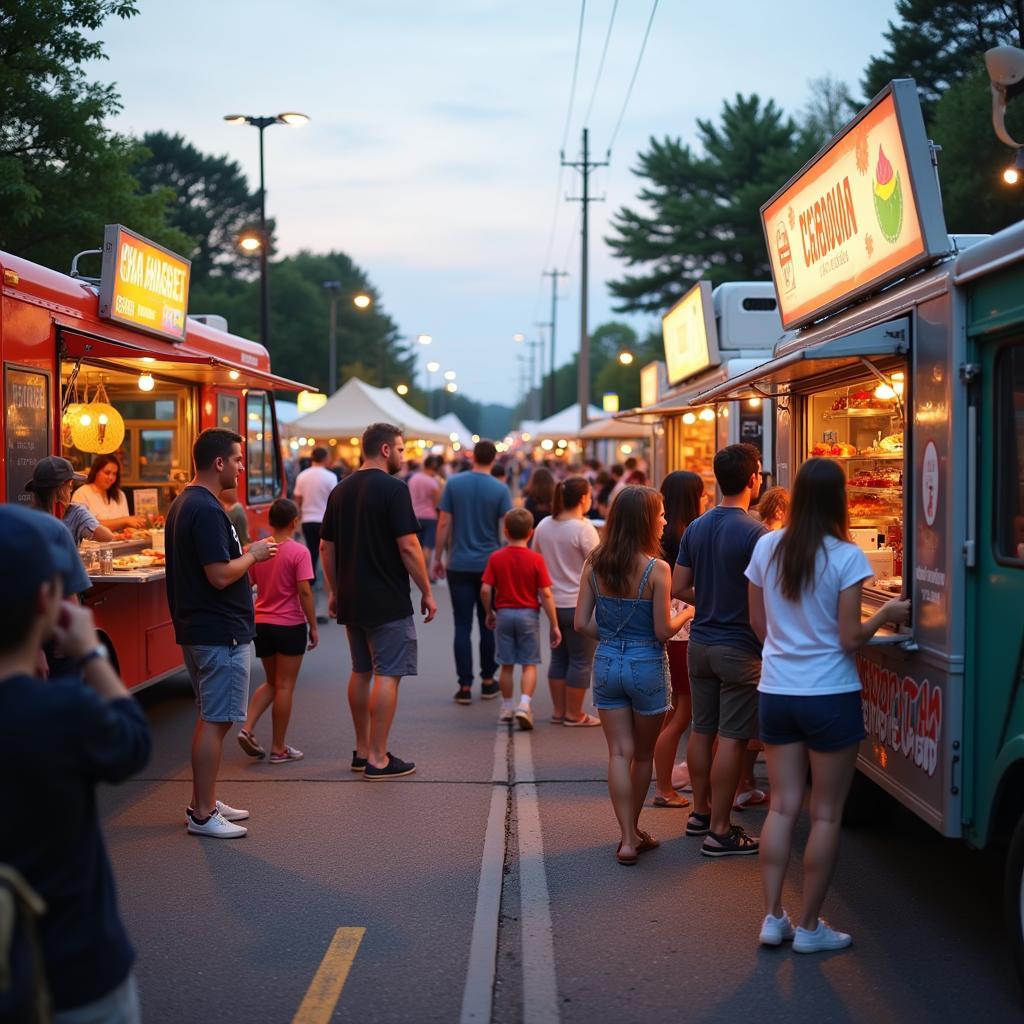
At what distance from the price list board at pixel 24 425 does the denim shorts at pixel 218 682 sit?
1.42 metres

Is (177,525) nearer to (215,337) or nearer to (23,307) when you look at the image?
(23,307)

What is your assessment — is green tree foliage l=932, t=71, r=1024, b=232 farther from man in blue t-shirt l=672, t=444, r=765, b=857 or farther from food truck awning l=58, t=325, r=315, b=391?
man in blue t-shirt l=672, t=444, r=765, b=857

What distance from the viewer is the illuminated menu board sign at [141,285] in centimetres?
852

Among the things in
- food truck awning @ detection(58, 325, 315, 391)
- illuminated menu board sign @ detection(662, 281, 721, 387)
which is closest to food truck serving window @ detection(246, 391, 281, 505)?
food truck awning @ detection(58, 325, 315, 391)

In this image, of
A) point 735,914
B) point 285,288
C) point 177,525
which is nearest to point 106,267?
point 177,525

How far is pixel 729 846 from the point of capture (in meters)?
6.33

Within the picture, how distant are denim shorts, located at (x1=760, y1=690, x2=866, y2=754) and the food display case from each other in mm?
1956

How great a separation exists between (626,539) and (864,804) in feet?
6.64

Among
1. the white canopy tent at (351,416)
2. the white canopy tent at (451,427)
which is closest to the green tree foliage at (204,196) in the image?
the white canopy tent at (451,427)

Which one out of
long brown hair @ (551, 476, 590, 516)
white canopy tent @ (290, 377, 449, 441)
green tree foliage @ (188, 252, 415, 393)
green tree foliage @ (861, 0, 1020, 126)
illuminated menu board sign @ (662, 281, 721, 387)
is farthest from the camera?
green tree foliage @ (188, 252, 415, 393)

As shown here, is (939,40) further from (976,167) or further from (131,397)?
(131,397)

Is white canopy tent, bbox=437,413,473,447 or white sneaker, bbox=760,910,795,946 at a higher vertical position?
white canopy tent, bbox=437,413,473,447

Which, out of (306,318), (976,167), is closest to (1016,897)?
(976,167)

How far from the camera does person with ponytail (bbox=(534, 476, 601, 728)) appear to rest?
941 centimetres
